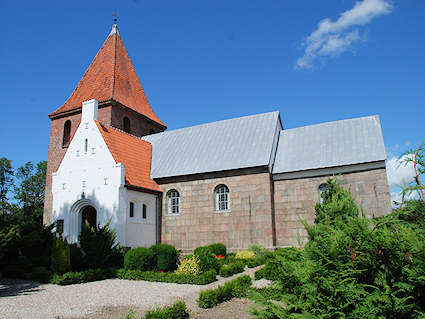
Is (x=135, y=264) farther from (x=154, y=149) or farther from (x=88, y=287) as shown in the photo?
(x=154, y=149)

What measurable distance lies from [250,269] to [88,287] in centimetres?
517

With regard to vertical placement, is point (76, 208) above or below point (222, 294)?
above

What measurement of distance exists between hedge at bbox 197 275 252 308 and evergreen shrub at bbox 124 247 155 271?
4.18 meters

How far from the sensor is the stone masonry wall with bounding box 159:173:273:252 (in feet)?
50.7

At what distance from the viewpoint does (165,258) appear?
1221 cm

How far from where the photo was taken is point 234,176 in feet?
53.7

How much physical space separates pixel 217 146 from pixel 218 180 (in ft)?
7.72

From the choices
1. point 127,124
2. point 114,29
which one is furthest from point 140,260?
→ point 114,29

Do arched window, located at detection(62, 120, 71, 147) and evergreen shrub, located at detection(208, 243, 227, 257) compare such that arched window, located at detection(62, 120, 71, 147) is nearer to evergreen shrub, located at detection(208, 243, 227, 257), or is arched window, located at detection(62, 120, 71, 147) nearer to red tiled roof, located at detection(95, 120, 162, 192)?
red tiled roof, located at detection(95, 120, 162, 192)

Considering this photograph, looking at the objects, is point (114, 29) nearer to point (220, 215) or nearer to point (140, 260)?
point (220, 215)

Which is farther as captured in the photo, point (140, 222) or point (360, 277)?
point (140, 222)

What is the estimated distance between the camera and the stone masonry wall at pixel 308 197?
1405 centimetres

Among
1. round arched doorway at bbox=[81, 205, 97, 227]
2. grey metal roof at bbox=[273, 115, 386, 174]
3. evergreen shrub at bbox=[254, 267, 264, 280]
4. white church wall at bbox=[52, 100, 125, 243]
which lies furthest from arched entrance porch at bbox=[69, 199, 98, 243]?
evergreen shrub at bbox=[254, 267, 264, 280]

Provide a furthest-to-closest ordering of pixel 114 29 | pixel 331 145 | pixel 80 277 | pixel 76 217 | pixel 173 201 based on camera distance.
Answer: pixel 114 29 → pixel 173 201 → pixel 76 217 → pixel 331 145 → pixel 80 277
